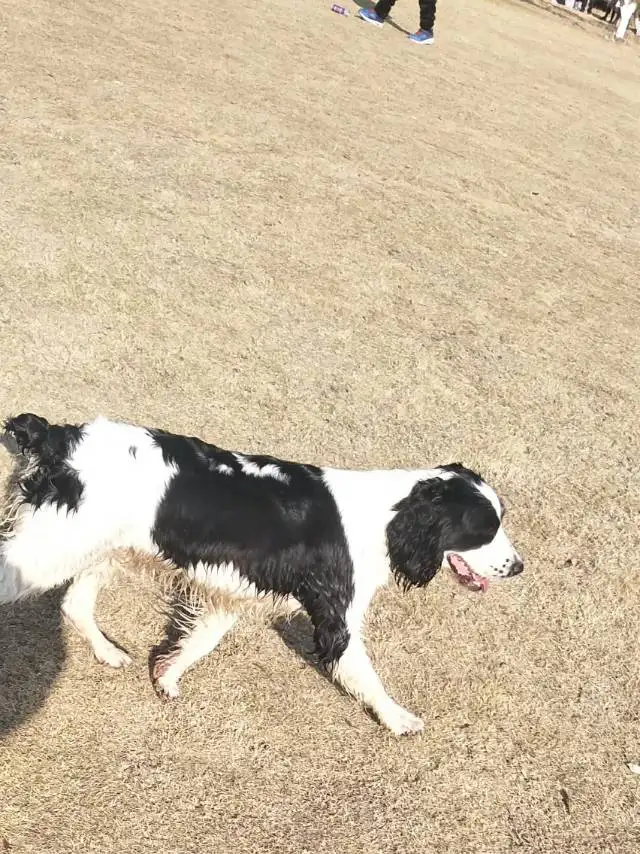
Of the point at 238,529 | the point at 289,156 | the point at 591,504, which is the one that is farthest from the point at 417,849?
the point at 289,156

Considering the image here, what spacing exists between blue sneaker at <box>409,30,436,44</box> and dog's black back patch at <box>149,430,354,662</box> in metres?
11.3

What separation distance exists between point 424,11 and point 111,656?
11.7m

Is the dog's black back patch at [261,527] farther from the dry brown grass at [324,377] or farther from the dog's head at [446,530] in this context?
the dry brown grass at [324,377]

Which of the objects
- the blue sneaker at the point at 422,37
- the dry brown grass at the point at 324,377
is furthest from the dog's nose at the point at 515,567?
the blue sneaker at the point at 422,37

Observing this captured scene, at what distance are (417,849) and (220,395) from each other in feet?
8.57

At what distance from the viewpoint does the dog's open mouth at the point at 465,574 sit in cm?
328

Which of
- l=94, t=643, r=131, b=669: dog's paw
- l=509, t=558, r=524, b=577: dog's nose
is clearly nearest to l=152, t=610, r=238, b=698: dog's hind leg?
l=94, t=643, r=131, b=669: dog's paw

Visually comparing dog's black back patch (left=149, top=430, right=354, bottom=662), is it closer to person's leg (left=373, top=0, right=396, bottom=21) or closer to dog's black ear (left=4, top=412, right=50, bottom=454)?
dog's black ear (left=4, top=412, right=50, bottom=454)

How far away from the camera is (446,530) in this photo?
3.09 metres

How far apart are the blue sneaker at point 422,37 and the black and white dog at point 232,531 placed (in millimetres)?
11091

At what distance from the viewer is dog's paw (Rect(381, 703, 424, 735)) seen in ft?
10.7

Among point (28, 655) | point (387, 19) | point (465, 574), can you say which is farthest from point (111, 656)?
point (387, 19)

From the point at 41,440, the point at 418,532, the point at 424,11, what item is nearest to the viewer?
the point at 41,440

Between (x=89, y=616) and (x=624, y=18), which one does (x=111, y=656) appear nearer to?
(x=89, y=616)
